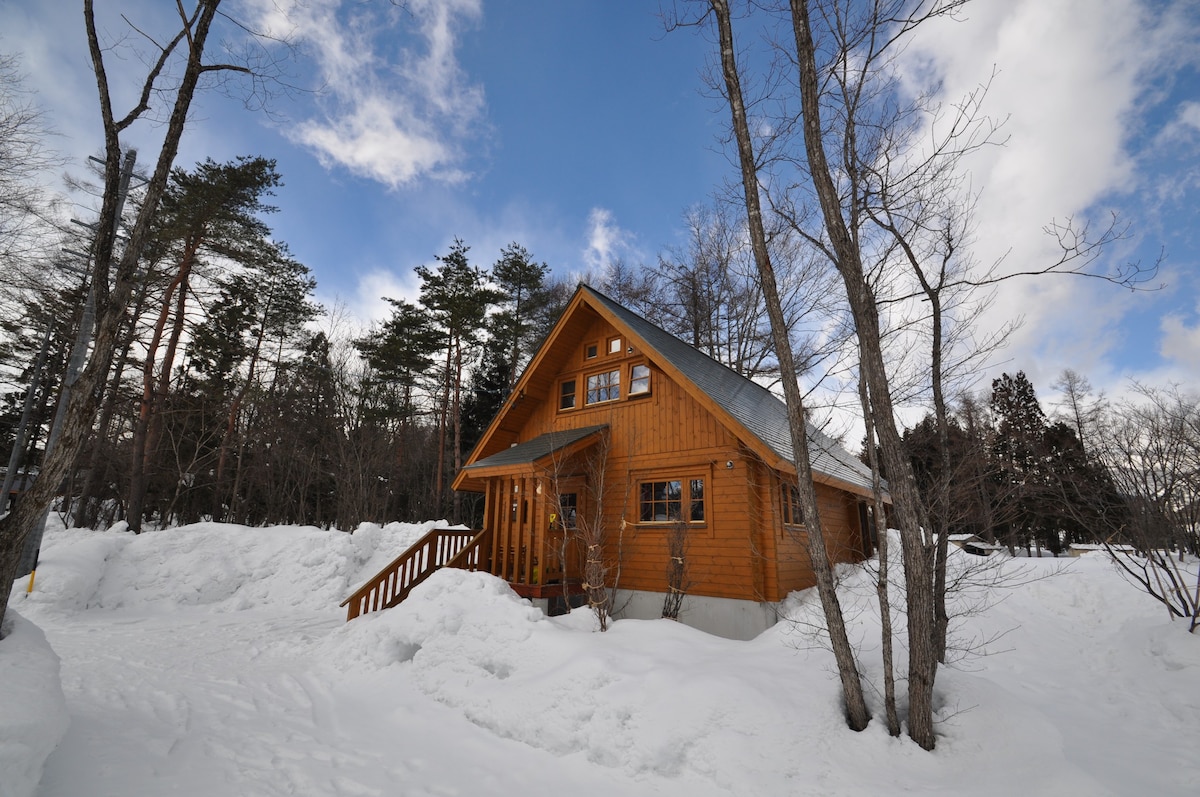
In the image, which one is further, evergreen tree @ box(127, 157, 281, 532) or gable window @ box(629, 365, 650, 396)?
evergreen tree @ box(127, 157, 281, 532)

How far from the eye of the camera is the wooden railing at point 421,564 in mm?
8750

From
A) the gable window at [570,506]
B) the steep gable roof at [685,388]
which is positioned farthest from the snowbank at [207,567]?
the gable window at [570,506]

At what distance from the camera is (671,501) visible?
925cm

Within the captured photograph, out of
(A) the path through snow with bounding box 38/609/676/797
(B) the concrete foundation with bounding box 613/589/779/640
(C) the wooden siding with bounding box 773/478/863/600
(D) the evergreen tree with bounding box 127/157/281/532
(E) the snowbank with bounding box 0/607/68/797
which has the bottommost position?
(A) the path through snow with bounding box 38/609/676/797

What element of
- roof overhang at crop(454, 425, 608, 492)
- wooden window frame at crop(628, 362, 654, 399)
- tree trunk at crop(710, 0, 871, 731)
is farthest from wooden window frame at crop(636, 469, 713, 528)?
tree trunk at crop(710, 0, 871, 731)

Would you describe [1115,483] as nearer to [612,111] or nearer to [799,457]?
[799,457]

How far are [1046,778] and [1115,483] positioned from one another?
242 inches

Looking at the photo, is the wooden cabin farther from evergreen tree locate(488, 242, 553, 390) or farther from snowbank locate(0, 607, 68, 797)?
evergreen tree locate(488, 242, 553, 390)

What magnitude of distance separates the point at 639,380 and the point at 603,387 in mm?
953

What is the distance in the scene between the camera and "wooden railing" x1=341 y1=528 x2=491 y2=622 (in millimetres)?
8750

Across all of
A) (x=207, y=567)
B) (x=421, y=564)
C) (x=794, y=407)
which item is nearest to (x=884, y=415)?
(x=794, y=407)

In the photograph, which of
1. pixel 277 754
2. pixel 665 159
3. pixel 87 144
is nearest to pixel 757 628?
pixel 277 754

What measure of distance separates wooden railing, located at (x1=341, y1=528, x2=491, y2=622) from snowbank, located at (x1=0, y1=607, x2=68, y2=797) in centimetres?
525

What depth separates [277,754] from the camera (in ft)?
13.1
